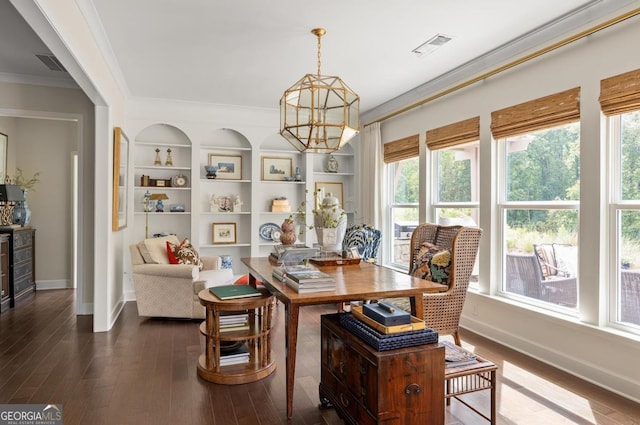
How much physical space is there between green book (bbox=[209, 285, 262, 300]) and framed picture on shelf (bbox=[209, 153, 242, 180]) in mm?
3202

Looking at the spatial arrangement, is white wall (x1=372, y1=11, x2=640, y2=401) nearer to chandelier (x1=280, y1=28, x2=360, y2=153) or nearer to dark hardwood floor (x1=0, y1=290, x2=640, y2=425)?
dark hardwood floor (x1=0, y1=290, x2=640, y2=425)

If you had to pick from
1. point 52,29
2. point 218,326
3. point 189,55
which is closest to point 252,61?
point 189,55

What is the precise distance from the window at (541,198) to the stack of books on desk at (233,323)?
245 centimetres

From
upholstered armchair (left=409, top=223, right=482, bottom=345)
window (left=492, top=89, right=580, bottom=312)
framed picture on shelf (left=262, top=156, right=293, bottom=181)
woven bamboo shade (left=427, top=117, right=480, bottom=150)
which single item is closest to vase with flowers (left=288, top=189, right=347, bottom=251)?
upholstered armchair (left=409, top=223, right=482, bottom=345)

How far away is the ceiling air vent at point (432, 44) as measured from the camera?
3472mm

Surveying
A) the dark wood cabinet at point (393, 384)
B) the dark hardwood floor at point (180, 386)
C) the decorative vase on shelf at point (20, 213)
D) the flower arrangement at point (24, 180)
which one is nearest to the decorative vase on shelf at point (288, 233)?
the dark hardwood floor at point (180, 386)

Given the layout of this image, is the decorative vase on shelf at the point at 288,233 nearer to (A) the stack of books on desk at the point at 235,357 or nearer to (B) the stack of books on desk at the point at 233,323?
(B) the stack of books on desk at the point at 233,323

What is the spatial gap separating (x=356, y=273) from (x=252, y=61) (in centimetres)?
244

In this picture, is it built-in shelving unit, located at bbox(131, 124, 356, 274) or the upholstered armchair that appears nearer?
the upholstered armchair

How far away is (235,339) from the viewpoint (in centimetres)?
288

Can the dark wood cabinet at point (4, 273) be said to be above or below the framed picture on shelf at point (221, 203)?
below

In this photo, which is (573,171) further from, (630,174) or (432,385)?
(432,385)

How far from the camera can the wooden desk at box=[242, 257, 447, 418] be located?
7.08ft

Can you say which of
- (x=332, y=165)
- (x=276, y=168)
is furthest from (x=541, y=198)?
(x=276, y=168)
